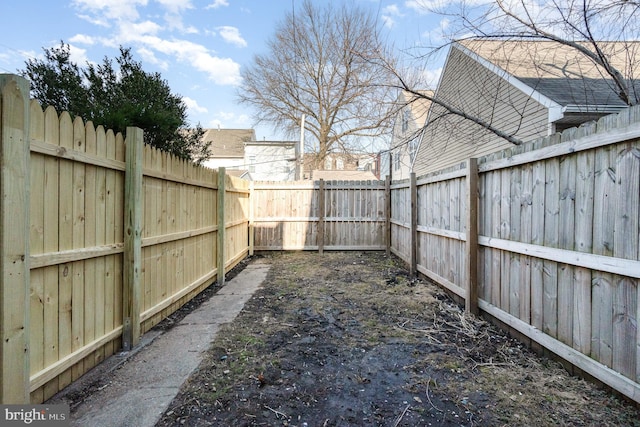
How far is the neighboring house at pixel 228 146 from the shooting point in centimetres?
2559

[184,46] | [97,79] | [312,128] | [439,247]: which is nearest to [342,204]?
[439,247]

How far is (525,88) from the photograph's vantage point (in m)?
6.47

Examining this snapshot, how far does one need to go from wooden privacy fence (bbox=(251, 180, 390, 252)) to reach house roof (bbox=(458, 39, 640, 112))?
3610mm

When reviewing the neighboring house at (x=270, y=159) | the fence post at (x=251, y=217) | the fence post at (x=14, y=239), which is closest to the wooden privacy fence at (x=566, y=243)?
the fence post at (x=14, y=239)

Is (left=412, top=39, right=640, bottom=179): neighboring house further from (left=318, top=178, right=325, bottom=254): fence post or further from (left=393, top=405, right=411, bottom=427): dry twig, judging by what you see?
(left=393, top=405, right=411, bottom=427): dry twig

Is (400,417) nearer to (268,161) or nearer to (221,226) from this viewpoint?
(221,226)

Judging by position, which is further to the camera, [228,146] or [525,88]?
[228,146]

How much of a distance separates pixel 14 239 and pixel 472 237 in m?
3.52

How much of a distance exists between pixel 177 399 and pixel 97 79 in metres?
6.70

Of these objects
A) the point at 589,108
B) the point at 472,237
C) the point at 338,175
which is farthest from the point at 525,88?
the point at 338,175

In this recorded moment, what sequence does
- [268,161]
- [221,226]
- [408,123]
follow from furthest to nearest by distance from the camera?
[268,161]
[408,123]
[221,226]

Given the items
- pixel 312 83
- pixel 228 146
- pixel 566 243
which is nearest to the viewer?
pixel 566 243

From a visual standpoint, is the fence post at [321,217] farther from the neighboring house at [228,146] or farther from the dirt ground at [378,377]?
the neighboring house at [228,146]

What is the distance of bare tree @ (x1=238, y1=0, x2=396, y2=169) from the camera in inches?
640
